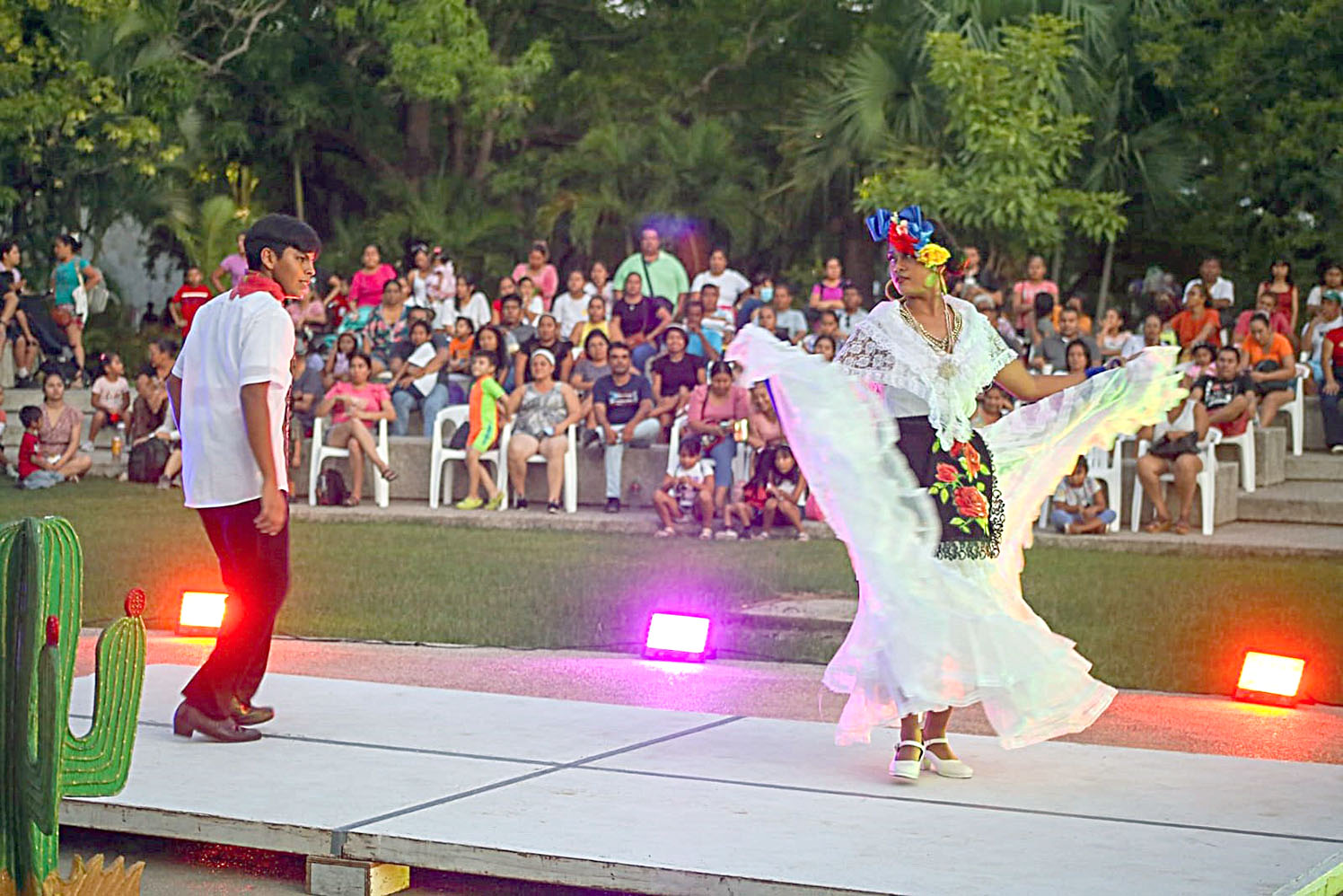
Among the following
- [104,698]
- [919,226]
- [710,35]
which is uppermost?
[710,35]

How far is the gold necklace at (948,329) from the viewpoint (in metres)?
6.64

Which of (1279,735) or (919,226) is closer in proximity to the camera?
(919,226)

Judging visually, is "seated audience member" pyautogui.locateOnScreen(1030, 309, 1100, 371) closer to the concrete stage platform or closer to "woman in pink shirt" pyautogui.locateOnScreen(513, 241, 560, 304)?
"woman in pink shirt" pyautogui.locateOnScreen(513, 241, 560, 304)

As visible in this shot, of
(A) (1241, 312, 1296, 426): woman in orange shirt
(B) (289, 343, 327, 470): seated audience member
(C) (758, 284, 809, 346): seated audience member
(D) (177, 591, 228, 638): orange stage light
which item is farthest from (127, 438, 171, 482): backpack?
(A) (1241, 312, 1296, 426): woman in orange shirt

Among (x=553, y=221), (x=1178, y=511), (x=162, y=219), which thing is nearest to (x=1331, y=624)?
(x=1178, y=511)

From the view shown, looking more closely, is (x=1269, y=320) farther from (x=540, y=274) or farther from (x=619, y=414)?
(x=540, y=274)

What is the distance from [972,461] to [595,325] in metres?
12.0

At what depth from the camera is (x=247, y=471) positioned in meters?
6.71

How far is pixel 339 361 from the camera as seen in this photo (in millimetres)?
18172

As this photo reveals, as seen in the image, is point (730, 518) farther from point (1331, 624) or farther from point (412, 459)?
point (1331, 624)

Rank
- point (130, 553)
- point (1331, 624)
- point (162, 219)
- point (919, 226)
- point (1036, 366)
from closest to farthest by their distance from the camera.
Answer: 1. point (919, 226)
2. point (1331, 624)
3. point (130, 553)
4. point (1036, 366)
5. point (162, 219)

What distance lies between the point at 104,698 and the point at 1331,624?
7718mm

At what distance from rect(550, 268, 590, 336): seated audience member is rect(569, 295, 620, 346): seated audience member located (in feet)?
0.80

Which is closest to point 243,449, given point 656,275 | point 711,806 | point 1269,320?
point 711,806
